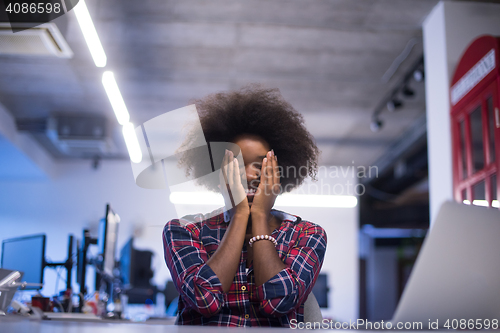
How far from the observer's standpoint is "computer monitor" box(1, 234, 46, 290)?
2.69 metres

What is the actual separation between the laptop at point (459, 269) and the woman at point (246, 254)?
1.20ft

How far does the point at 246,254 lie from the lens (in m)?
1.26

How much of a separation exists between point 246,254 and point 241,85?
3.13 meters

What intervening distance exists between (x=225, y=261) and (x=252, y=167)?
31 cm

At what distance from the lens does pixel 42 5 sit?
9.57 feet

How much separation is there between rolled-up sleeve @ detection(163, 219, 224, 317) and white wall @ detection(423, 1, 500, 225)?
8.08 feet

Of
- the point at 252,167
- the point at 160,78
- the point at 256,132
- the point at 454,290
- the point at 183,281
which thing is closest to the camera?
the point at 454,290

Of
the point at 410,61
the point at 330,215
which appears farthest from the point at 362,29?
the point at 330,215

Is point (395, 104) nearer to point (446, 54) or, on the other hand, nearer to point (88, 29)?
point (446, 54)

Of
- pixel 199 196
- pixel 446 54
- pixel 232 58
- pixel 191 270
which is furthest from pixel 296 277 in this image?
pixel 232 58

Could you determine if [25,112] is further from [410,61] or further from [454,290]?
[454,290]

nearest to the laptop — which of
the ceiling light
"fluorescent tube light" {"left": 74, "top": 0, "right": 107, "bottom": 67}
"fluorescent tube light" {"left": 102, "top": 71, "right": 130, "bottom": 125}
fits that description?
the ceiling light

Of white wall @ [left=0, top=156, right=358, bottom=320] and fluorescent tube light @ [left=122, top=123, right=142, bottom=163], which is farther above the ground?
fluorescent tube light @ [left=122, top=123, right=142, bottom=163]

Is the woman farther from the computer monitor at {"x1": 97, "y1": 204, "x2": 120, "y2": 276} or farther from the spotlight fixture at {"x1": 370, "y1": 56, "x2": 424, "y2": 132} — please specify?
the spotlight fixture at {"x1": 370, "y1": 56, "x2": 424, "y2": 132}
